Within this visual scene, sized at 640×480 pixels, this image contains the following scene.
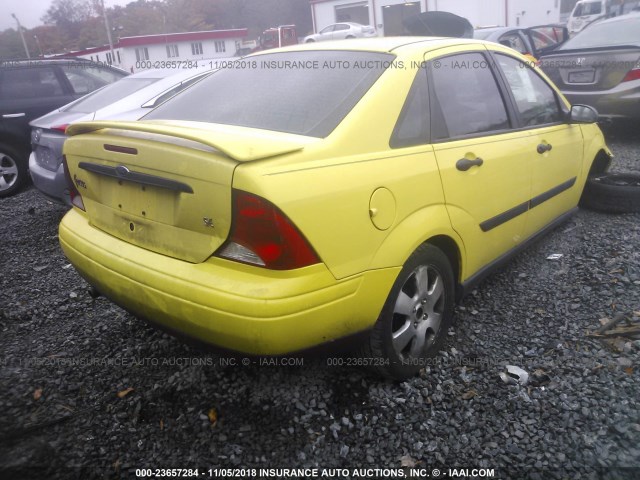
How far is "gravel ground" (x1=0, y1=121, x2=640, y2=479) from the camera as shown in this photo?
2.04 metres

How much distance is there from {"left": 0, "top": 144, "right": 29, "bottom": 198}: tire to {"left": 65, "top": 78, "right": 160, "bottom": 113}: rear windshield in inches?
53.4

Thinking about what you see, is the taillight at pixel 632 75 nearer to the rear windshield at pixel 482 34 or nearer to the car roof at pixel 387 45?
the rear windshield at pixel 482 34

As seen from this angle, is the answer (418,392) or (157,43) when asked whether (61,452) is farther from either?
(157,43)

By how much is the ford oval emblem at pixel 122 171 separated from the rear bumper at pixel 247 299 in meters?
0.32

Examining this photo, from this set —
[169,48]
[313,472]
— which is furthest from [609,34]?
[169,48]

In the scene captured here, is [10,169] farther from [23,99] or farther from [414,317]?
[414,317]

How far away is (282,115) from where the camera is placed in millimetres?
2305

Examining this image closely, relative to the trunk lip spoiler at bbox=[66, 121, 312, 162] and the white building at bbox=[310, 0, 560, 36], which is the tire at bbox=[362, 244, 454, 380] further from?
the white building at bbox=[310, 0, 560, 36]

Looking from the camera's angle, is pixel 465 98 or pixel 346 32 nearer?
pixel 465 98

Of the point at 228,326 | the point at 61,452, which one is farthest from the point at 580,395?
the point at 61,452

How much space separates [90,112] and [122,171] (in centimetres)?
358

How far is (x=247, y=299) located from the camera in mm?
1813

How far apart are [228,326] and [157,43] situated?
150 ft

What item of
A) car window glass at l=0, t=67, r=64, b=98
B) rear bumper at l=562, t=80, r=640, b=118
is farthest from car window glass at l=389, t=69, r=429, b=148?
car window glass at l=0, t=67, r=64, b=98
